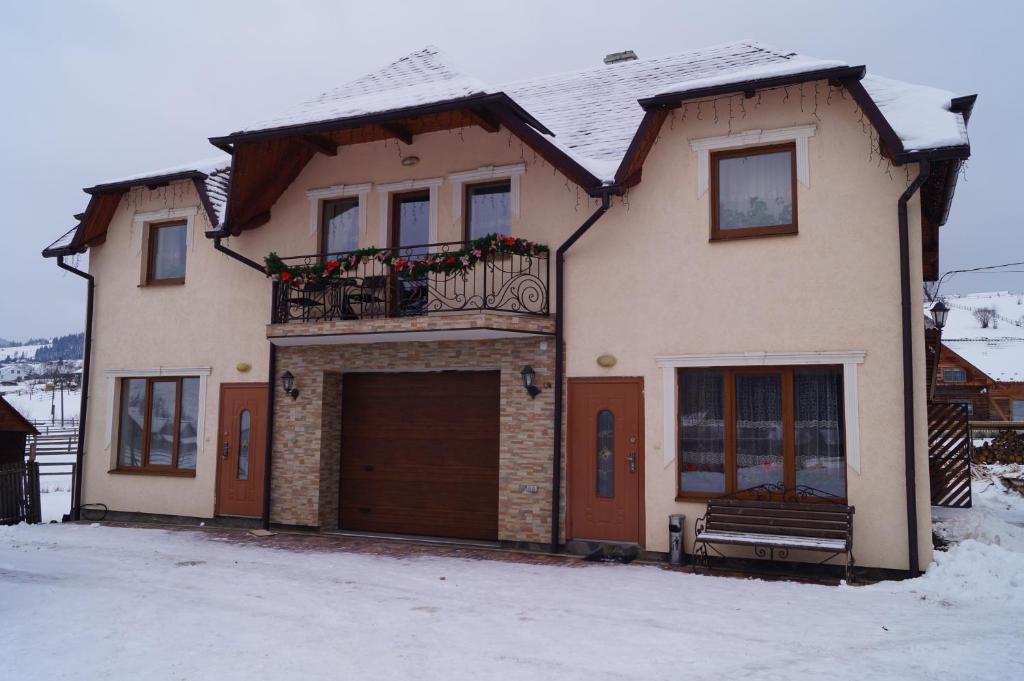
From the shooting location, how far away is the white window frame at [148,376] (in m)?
12.9

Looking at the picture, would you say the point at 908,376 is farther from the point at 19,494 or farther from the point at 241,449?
the point at 19,494

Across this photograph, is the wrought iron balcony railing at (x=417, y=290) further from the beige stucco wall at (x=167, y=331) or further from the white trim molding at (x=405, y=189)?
the beige stucco wall at (x=167, y=331)

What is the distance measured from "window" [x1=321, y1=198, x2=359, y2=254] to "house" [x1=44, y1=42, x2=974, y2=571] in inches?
1.7

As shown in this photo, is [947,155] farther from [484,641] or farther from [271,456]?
Answer: [271,456]

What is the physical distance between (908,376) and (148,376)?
37.4 ft

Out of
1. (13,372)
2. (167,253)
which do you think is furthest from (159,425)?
(13,372)

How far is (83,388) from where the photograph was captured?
13.8m

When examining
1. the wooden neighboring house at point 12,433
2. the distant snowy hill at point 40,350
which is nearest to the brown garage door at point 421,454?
the wooden neighboring house at point 12,433

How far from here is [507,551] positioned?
10.4 m

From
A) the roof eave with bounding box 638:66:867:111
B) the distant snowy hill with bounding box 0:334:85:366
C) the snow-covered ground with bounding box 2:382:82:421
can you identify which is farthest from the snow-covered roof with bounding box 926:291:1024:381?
the distant snowy hill with bounding box 0:334:85:366

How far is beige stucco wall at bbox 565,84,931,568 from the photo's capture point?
880 cm

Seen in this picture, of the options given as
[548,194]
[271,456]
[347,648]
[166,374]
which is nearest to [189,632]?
[347,648]

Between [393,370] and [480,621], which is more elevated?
[393,370]

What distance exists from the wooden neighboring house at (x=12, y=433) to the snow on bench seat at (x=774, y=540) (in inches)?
428
